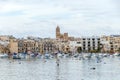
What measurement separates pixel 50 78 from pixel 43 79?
69.2 inches

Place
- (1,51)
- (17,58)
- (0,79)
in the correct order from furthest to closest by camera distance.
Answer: (1,51) → (17,58) → (0,79)

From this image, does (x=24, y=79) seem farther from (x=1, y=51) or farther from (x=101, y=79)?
(x=1, y=51)

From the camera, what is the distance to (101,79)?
178 ft

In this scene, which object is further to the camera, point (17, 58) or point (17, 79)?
point (17, 58)

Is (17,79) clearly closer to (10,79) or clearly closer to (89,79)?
(10,79)

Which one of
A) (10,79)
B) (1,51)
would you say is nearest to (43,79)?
(10,79)

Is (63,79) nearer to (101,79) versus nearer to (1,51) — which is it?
(101,79)

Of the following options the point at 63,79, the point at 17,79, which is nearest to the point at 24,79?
the point at 17,79

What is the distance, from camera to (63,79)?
53688mm

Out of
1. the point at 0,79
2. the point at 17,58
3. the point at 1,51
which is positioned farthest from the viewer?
the point at 1,51

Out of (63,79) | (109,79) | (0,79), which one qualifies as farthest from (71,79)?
(0,79)

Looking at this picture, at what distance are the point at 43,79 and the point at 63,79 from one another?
258 centimetres

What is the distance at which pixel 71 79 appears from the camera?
179ft

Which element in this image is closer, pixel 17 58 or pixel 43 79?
pixel 43 79
